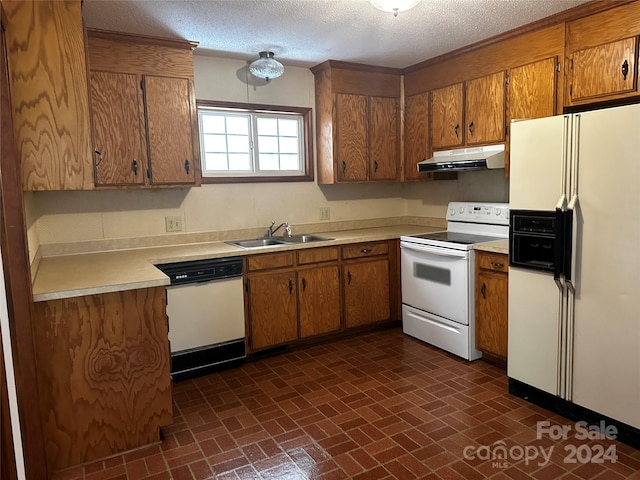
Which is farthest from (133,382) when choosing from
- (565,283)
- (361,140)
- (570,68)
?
(570,68)

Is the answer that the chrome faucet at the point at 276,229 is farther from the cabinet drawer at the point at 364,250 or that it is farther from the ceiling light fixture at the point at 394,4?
the ceiling light fixture at the point at 394,4

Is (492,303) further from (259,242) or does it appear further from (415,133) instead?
(259,242)

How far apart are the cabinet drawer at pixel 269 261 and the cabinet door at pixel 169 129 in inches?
30.3

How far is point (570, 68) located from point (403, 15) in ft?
3.76

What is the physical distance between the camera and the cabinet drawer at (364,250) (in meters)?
3.75

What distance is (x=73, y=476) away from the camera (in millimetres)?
2113

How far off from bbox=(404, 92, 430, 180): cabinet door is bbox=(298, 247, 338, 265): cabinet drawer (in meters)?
1.20

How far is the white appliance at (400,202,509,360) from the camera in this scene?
3250mm

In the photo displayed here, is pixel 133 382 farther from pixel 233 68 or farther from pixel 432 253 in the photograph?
pixel 233 68

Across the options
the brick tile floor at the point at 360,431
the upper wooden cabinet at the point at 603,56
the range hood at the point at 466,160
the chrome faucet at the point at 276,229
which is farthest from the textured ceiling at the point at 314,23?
the brick tile floor at the point at 360,431

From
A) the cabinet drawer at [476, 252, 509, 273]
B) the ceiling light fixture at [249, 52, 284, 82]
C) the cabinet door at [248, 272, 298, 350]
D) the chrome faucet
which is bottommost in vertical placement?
the cabinet door at [248, 272, 298, 350]

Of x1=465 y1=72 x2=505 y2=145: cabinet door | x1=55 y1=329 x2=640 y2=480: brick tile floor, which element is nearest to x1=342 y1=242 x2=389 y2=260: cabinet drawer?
x1=55 y1=329 x2=640 y2=480: brick tile floor

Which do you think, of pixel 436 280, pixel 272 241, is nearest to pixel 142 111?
pixel 272 241

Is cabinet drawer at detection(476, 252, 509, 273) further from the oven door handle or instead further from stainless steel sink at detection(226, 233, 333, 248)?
stainless steel sink at detection(226, 233, 333, 248)
